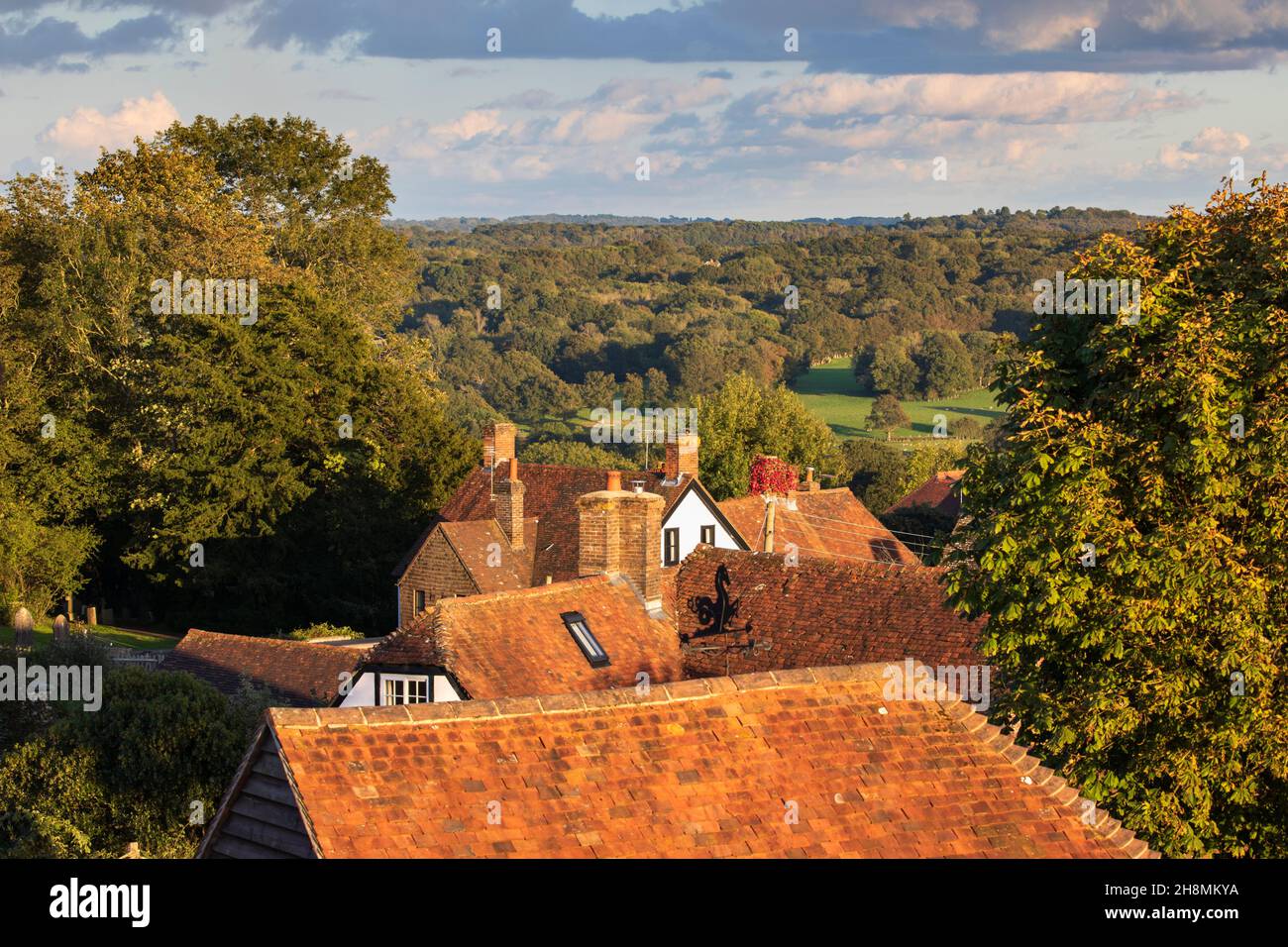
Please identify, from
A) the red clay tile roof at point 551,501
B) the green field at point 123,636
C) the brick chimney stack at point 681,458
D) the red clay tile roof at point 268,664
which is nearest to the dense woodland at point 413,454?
the green field at point 123,636

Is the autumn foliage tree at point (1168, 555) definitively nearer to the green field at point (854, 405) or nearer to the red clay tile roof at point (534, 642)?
the red clay tile roof at point (534, 642)

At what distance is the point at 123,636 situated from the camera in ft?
170

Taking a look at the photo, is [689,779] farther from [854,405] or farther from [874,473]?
[854,405]

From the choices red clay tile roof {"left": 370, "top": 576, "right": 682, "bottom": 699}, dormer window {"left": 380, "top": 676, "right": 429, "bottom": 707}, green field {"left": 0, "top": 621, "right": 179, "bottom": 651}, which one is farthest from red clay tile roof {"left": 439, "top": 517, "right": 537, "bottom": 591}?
dormer window {"left": 380, "top": 676, "right": 429, "bottom": 707}

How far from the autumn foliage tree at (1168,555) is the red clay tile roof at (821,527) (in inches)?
952

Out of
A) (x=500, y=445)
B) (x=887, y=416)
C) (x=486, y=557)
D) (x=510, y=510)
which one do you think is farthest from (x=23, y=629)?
(x=887, y=416)

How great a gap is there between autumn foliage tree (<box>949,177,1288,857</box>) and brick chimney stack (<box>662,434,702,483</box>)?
2438 cm

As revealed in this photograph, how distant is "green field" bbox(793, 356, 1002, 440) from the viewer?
418ft

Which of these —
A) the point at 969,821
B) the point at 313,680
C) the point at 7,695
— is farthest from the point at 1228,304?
the point at 7,695

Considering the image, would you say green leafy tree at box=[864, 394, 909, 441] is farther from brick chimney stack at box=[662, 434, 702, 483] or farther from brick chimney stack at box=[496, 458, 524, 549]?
brick chimney stack at box=[496, 458, 524, 549]

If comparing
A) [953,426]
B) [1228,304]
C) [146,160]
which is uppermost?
[146,160]
